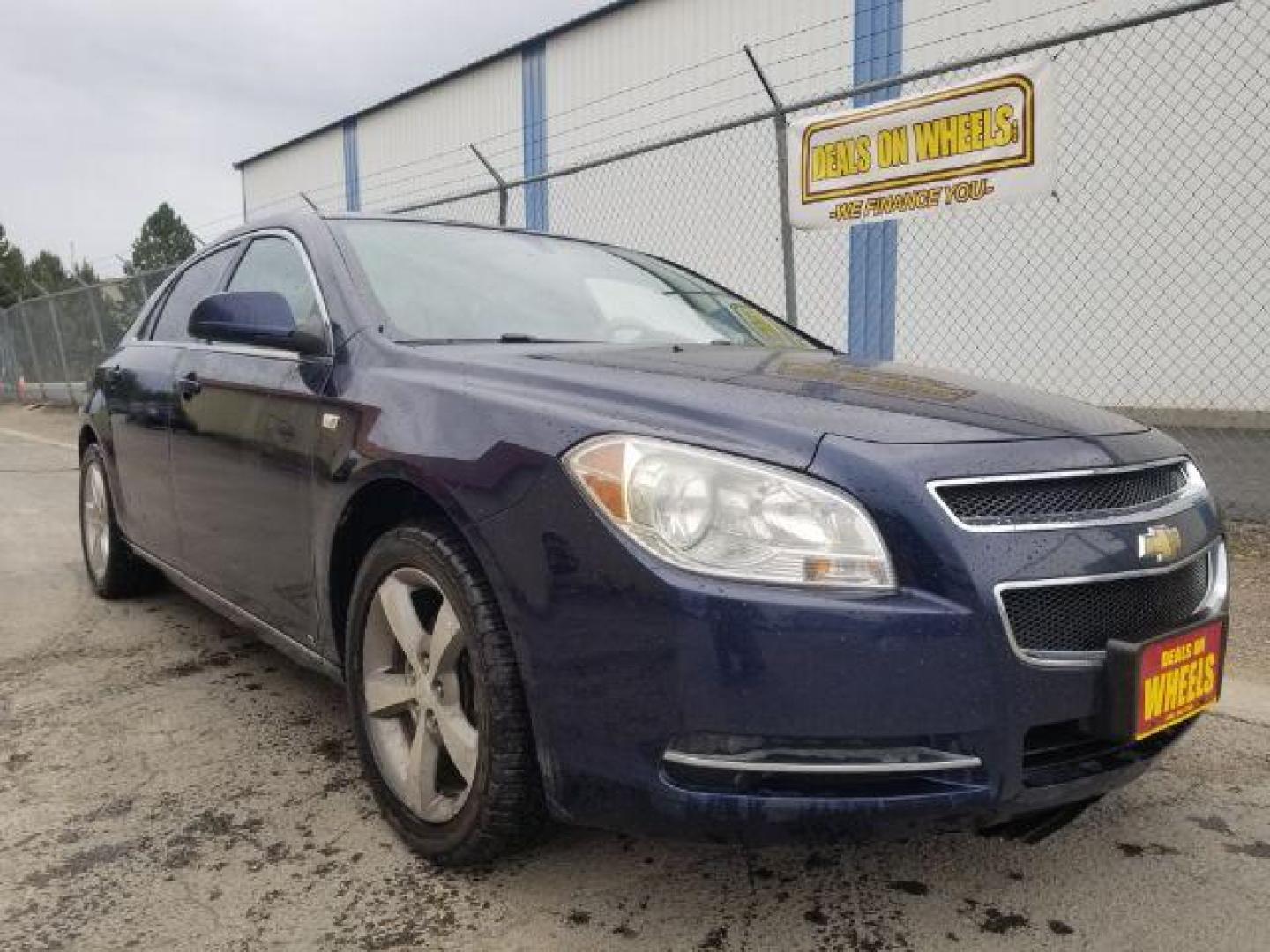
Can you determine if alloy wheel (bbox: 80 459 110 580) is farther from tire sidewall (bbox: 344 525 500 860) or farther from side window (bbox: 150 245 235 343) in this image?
tire sidewall (bbox: 344 525 500 860)

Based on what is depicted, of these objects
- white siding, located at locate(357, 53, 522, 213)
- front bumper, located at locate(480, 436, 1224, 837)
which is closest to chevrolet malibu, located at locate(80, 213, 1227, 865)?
front bumper, located at locate(480, 436, 1224, 837)

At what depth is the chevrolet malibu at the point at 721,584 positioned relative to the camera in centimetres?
158

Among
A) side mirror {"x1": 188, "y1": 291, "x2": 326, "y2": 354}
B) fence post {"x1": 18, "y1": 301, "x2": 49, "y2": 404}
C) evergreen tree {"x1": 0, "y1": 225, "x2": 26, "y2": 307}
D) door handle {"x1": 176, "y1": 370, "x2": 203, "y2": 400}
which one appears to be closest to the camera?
side mirror {"x1": 188, "y1": 291, "x2": 326, "y2": 354}

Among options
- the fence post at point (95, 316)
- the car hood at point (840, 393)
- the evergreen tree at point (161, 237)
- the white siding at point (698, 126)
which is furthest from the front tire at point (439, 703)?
the evergreen tree at point (161, 237)

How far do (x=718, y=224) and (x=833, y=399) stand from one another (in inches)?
434

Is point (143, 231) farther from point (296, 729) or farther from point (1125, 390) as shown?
point (296, 729)

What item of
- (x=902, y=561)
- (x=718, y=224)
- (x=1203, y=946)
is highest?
(x=718, y=224)

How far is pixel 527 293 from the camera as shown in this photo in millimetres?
2785

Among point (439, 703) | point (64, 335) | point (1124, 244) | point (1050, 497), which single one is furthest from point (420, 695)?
point (64, 335)

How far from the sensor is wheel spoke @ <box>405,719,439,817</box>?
2.10 meters

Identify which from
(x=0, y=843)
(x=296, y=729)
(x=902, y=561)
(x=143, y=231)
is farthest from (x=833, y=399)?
(x=143, y=231)

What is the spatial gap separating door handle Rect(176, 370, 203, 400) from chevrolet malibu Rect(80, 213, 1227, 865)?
0.72 meters

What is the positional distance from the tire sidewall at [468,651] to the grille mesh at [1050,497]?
880 millimetres

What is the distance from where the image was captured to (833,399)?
1.91 metres
